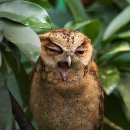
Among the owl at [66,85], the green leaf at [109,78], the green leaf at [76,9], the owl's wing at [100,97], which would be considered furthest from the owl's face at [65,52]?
the green leaf at [76,9]

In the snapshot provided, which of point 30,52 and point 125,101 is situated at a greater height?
point 30,52

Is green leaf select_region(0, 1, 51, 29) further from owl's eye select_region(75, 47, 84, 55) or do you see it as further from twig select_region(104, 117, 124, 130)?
twig select_region(104, 117, 124, 130)

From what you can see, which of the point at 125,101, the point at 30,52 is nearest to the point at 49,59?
the point at 30,52

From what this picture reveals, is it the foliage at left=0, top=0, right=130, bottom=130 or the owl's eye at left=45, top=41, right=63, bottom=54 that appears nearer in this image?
the foliage at left=0, top=0, right=130, bottom=130

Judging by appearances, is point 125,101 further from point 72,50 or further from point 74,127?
point 72,50

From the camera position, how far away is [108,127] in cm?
262

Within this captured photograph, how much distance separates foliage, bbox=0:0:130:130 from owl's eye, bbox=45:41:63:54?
0.09 metres

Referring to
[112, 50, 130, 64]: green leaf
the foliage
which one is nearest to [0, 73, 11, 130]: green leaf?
the foliage

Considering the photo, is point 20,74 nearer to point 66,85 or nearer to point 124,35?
point 66,85

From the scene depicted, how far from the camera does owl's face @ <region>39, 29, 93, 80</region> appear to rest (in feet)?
5.92

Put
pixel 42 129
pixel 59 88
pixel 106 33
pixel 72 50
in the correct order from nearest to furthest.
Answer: pixel 72 50 → pixel 59 88 → pixel 42 129 → pixel 106 33

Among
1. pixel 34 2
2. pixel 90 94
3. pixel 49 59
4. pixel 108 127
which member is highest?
pixel 34 2

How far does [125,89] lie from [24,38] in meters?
1.17

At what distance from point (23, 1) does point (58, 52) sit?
24cm
